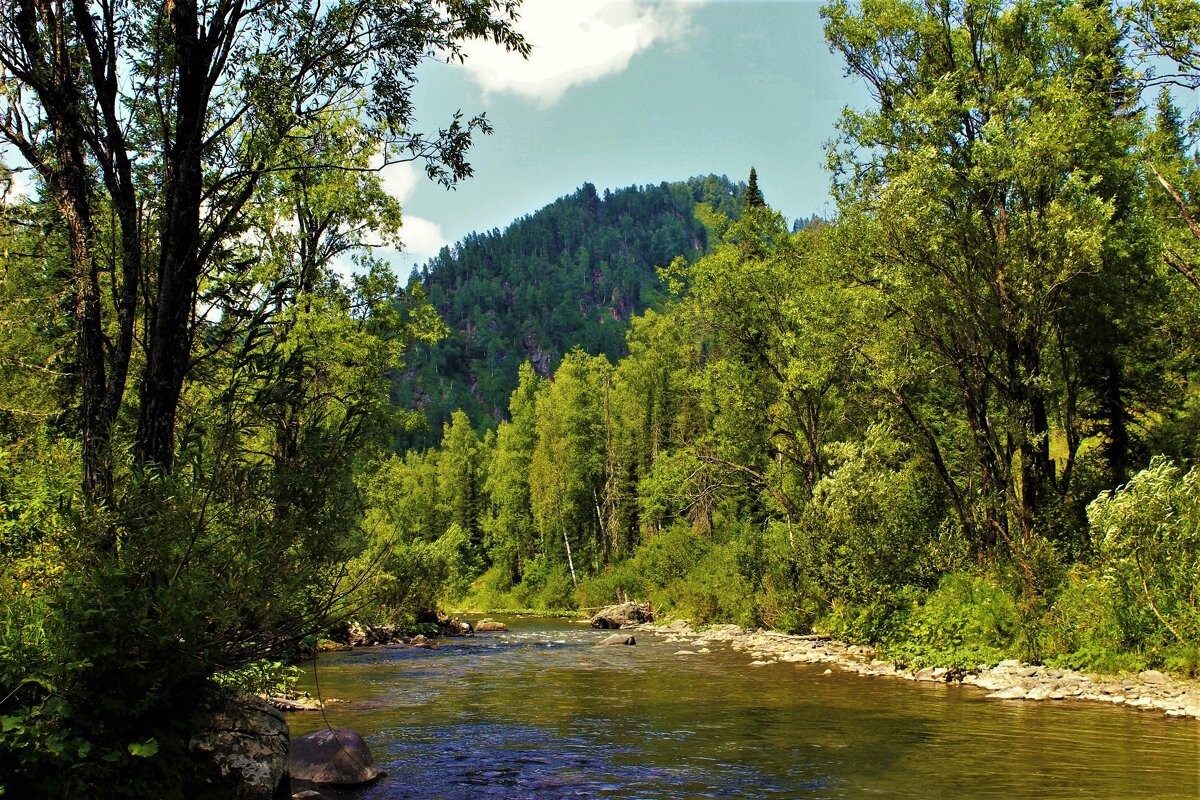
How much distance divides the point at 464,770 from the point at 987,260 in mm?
17243

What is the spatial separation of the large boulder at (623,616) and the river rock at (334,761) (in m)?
31.8

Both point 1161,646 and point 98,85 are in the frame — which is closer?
point 98,85

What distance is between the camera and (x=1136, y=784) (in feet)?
29.7

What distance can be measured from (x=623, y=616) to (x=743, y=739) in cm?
3011

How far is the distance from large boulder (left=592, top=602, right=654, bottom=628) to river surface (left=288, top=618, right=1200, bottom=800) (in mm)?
21237

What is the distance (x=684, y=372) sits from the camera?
49000 millimetres

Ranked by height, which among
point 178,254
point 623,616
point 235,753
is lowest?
point 623,616

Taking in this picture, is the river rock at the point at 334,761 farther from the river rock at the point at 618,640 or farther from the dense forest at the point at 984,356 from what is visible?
the river rock at the point at 618,640

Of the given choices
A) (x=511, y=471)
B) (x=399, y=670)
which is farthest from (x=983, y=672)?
(x=511, y=471)

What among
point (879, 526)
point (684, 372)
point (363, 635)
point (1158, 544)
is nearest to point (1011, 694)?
point (1158, 544)

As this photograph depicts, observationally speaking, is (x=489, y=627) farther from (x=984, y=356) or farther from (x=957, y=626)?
(x=984, y=356)

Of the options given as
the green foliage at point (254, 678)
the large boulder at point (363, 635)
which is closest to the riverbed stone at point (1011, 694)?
the green foliage at point (254, 678)

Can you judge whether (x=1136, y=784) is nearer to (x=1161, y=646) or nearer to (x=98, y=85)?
(x=1161, y=646)

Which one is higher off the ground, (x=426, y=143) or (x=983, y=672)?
(x=426, y=143)
